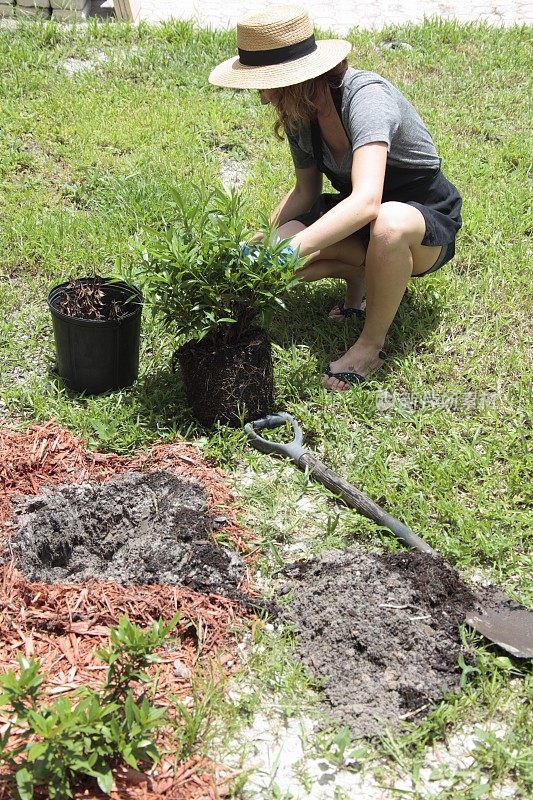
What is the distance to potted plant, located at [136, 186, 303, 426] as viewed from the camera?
316 centimetres

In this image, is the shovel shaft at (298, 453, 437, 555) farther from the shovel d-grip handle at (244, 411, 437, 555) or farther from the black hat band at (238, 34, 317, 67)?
the black hat band at (238, 34, 317, 67)

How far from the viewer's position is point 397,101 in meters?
3.57

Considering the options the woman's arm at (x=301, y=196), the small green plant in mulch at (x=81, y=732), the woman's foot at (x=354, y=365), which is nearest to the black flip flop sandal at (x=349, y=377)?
the woman's foot at (x=354, y=365)

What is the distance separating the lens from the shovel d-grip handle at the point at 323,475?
9.70 feet

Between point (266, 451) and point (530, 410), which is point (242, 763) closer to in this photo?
point (266, 451)

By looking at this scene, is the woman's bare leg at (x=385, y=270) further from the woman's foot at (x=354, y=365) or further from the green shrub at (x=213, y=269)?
the green shrub at (x=213, y=269)

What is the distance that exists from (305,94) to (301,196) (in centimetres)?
67

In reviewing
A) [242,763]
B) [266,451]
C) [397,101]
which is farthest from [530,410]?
[242,763]

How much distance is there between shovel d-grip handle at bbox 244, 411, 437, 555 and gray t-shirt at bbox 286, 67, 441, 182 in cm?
116

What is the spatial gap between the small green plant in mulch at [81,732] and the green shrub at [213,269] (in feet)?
4.66

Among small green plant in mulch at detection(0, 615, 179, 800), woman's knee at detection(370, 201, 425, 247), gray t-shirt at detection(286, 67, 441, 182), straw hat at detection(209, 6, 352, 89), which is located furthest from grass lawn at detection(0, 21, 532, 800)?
straw hat at detection(209, 6, 352, 89)

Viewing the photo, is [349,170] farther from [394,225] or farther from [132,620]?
[132,620]

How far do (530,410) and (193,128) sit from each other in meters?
3.26

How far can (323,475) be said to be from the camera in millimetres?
3213
